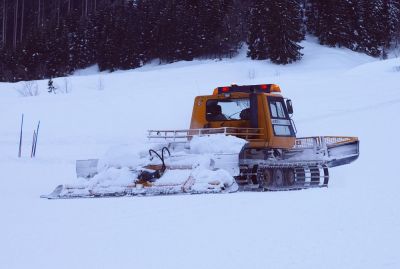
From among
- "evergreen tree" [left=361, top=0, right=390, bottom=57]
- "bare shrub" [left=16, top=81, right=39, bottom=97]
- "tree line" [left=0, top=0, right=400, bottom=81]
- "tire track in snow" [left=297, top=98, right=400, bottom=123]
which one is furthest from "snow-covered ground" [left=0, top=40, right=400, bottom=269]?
"evergreen tree" [left=361, top=0, right=390, bottom=57]

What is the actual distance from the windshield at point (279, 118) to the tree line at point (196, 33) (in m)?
29.2

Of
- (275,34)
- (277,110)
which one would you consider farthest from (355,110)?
(275,34)

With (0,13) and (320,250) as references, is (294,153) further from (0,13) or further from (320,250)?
(0,13)

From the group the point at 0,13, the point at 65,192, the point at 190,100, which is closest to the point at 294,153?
the point at 65,192

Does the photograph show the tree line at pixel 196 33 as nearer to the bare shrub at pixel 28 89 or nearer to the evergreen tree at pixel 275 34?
the evergreen tree at pixel 275 34

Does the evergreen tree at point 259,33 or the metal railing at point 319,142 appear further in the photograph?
the evergreen tree at point 259,33

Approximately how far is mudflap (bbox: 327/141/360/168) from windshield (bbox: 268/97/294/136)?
1.06m

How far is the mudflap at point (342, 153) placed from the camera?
1296cm

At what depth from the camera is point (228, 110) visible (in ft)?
41.6

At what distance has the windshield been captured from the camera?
12250 millimetres

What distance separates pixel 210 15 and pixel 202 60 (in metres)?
5.32

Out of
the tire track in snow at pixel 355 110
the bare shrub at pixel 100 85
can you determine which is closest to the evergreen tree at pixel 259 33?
the bare shrub at pixel 100 85

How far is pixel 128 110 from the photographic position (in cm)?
2659

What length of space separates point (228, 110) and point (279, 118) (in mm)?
1141
